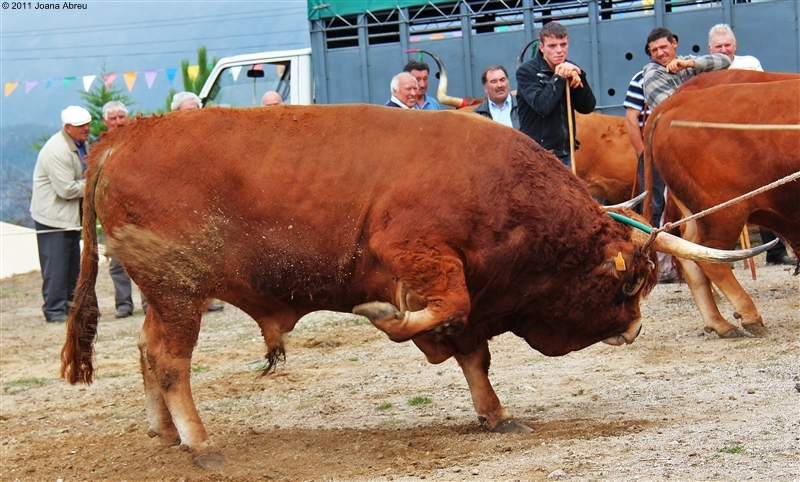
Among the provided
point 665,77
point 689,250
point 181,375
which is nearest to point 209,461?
point 181,375

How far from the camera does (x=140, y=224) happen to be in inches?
197

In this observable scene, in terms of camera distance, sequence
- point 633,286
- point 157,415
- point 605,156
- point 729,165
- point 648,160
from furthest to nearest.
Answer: point 605,156 → point 648,160 → point 729,165 → point 157,415 → point 633,286

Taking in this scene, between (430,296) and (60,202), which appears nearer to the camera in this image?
(430,296)

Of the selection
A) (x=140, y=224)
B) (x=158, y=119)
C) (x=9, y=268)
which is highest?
(x=158, y=119)

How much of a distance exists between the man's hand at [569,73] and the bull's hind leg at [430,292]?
295cm

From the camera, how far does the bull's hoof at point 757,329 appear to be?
7.11m

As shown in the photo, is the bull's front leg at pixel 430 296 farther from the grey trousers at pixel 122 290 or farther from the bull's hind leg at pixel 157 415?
the grey trousers at pixel 122 290

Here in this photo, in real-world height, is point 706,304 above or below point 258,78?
below

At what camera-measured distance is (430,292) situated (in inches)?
187

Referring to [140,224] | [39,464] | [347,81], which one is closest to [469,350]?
[140,224]

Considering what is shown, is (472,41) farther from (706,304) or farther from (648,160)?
(706,304)

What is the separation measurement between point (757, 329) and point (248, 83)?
Answer: 787cm

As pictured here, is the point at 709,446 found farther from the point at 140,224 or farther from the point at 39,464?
the point at 39,464

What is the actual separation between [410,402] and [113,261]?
5.51m
